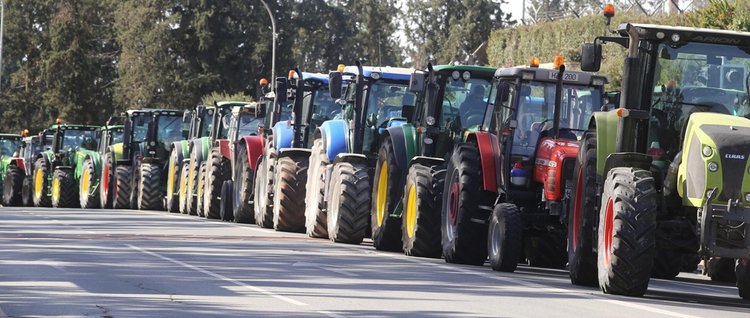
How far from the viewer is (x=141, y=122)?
4503 cm

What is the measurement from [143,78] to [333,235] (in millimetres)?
60895

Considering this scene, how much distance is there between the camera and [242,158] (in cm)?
3447

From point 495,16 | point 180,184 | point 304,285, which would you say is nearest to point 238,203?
point 180,184

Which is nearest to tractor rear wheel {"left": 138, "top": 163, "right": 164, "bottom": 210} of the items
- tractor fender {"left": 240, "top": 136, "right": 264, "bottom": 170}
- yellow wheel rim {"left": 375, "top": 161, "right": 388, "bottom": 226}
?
tractor fender {"left": 240, "top": 136, "right": 264, "bottom": 170}

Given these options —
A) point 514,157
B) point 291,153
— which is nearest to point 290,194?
point 291,153

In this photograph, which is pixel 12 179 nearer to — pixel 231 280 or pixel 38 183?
pixel 38 183

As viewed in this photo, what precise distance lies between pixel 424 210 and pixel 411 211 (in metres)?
0.63

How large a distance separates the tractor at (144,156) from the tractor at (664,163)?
26.0m

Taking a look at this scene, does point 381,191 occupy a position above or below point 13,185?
above

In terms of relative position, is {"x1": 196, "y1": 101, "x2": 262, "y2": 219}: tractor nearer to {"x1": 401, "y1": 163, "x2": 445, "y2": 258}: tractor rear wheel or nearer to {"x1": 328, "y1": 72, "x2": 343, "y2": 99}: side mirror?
{"x1": 328, "y1": 72, "x2": 343, "y2": 99}: side mirror

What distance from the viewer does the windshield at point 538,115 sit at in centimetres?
2080

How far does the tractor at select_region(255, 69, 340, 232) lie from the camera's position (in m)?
29.9

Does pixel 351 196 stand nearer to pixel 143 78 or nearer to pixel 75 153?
pixel 75 153

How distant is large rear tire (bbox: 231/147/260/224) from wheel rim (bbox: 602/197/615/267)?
1716cm
